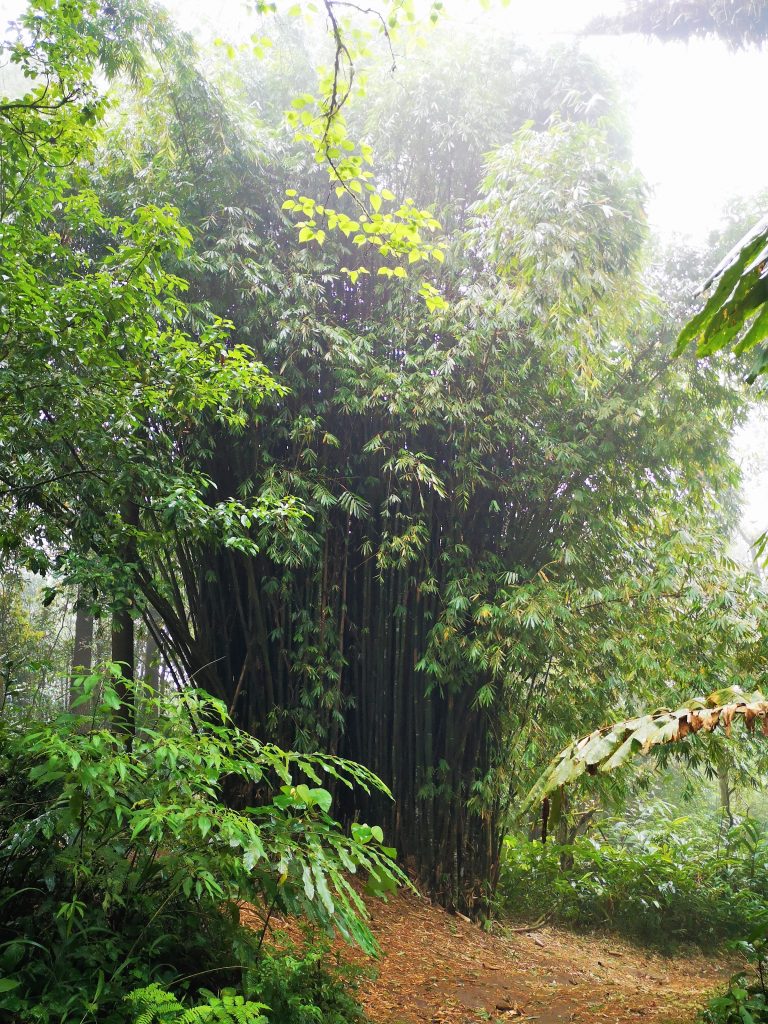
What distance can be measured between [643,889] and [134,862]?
434cm

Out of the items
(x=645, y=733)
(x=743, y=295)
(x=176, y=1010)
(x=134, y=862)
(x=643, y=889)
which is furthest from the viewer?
(x=643, y=889)

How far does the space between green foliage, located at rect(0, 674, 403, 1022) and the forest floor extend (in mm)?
923

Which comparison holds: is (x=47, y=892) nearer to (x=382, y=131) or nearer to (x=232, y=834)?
(x=232, y=834)

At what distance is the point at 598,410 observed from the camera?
4.30m

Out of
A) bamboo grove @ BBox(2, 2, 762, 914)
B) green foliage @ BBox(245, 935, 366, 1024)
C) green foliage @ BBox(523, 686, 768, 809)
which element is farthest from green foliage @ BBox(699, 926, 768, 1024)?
bamboo grove @ BBox(2, 2, 762, 914)

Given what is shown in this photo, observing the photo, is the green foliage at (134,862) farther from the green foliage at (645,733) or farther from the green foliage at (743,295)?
the green foliage at (743,295)

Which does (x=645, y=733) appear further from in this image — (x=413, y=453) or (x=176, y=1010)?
(x=413, y=453)

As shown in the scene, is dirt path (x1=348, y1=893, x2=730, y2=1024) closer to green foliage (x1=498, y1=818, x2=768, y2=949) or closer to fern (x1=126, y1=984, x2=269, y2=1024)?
green foliage (x1=498, y1=818, x2=768, y2=949)

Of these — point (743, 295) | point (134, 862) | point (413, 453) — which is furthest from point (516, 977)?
point (743, 295)

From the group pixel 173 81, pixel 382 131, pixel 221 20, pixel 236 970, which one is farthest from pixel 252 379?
pixel 221 20

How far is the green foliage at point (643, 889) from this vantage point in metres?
4.91

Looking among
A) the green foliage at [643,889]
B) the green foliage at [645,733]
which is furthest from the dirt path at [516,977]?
the green foliage at [645,733]

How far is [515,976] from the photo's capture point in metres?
3.64

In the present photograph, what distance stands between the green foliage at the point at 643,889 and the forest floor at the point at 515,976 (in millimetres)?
189
